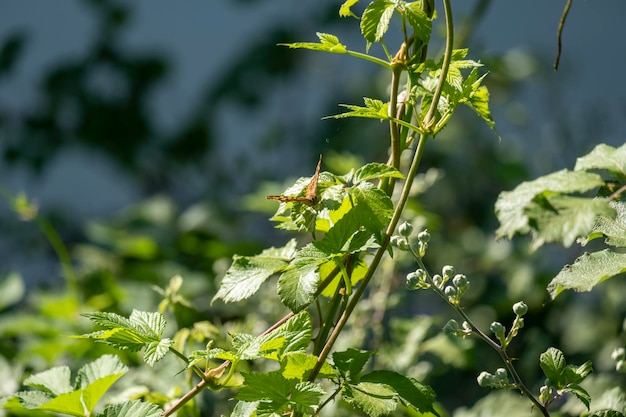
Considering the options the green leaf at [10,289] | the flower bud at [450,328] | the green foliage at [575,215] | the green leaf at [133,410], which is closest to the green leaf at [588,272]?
the green foliage at [575,215]

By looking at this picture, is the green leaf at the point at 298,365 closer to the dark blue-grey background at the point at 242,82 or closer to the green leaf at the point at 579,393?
the green leaf at the point at 579,393

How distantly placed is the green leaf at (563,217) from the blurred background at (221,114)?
191 cm

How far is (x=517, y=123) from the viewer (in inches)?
135

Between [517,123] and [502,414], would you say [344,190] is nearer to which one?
[502,414]

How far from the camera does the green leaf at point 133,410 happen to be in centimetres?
83

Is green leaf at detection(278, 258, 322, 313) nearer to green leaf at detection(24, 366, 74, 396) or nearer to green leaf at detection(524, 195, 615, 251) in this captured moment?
green leaf at detection(524, 195, 615, 251)

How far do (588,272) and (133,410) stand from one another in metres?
0.49

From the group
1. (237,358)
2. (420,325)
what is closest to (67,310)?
(420,325)

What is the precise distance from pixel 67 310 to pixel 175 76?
281 cm

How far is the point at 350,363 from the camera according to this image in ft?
2.94

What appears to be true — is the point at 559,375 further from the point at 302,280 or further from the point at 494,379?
the point at 302,280

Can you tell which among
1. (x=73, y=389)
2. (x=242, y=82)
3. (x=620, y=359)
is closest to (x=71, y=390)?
(x=73, y=389)

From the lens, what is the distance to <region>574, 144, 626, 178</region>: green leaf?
94cm

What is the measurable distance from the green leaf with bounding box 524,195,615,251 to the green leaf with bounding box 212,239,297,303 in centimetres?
28
